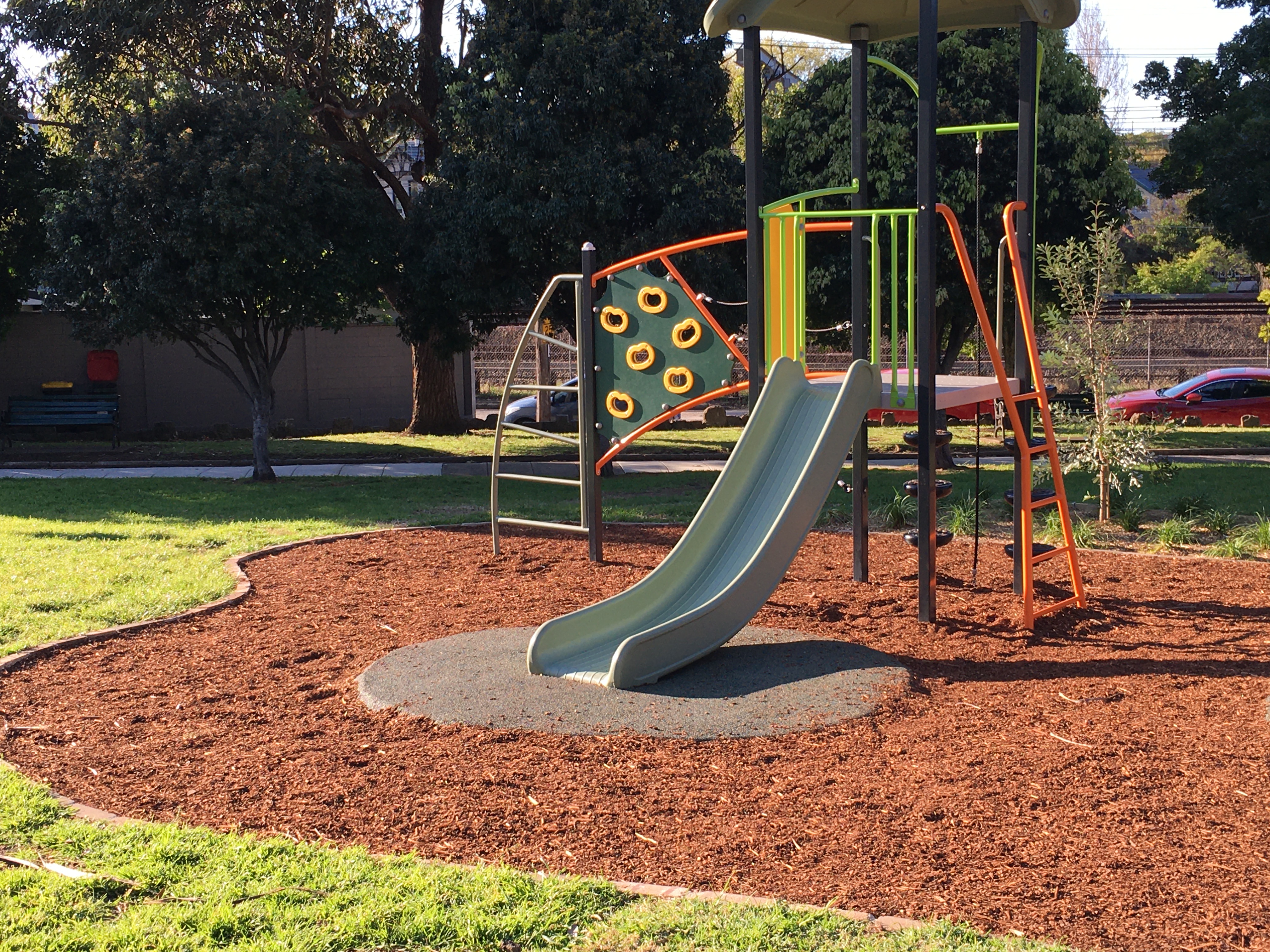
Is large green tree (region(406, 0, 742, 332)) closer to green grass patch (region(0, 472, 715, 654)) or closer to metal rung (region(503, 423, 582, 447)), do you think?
green grass patch (region(0, 472, 715, 654))

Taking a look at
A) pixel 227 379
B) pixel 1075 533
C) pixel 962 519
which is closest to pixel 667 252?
pixel 962 519

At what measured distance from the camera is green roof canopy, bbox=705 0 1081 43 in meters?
7.05

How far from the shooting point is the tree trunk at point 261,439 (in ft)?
50.3

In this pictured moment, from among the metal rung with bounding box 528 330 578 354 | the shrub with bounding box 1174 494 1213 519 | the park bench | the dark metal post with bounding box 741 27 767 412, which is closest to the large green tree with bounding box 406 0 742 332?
the metal rung with bounding box 528 330 578 354

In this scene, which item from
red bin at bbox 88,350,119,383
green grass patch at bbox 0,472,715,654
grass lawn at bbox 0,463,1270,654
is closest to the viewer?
green grass patch at bbox 0,472,715,654

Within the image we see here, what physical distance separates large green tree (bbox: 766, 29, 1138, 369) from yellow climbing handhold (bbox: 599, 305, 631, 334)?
28.7 ft

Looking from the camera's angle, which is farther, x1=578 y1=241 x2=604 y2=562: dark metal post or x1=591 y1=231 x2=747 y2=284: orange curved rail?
x1=578 y1=241 x2=604 y2=562: dark metal post

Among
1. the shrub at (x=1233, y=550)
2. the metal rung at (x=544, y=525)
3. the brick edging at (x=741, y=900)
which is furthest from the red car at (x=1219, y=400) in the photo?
the brick edging at (x=741, y=900)

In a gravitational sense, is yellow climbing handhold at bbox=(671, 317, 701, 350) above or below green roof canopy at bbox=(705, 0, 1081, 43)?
below

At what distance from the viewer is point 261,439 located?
15.4 m

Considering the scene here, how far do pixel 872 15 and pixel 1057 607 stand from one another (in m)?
4.17

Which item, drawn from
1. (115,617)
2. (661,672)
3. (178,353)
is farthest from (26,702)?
(178,353)

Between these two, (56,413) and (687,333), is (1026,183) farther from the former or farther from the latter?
(56,413)

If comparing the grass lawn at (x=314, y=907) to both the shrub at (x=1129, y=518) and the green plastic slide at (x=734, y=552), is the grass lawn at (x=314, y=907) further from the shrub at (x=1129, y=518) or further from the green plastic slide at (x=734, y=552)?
the shrub at (x=1129, y=518)
